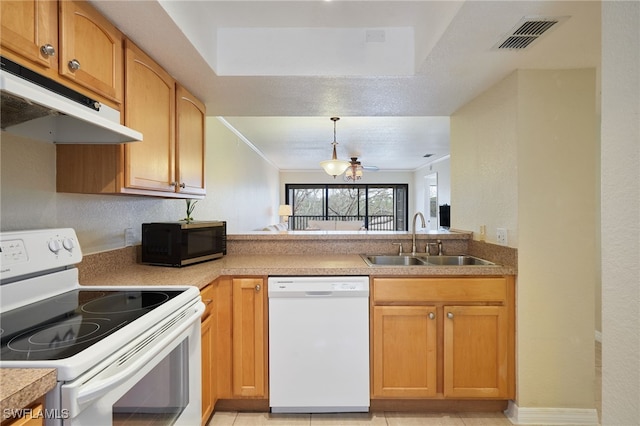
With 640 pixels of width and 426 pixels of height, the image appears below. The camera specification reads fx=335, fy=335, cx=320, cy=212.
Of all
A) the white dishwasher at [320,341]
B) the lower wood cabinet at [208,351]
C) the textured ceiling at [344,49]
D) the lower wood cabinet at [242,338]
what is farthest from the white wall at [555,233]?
the lower wood cabinet at [208,351]

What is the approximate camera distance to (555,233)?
1.96m

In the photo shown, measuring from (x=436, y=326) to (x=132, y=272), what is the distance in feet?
5.76

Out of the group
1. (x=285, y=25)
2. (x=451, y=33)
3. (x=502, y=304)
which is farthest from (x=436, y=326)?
(x=285, y=25)

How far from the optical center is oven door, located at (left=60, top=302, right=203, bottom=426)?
816 millimetres

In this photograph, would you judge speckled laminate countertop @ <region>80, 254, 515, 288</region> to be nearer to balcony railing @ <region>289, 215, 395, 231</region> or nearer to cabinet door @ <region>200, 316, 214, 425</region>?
cabinet door @ <region>200, 316, 214, 425</region>

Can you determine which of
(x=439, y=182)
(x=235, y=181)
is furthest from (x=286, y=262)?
(x=439, y=182)

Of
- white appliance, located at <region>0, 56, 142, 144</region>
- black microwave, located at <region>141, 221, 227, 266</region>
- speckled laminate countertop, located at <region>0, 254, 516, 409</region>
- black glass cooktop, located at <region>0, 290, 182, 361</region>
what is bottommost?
black glass cooktop, located at <region>0, 290, 182, 361</region>

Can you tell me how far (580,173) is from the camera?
1950 millimetres

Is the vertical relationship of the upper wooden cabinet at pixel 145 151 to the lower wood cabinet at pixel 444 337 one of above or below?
above

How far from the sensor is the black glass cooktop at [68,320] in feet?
2.91

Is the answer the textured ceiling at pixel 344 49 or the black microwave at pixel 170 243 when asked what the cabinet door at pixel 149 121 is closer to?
the textured ceiling at pixel 344 49

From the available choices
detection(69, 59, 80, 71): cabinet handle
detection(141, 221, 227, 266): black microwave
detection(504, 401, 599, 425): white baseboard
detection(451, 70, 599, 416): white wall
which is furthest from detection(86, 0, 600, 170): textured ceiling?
detection(504, 401, 599, 425): white baseboard

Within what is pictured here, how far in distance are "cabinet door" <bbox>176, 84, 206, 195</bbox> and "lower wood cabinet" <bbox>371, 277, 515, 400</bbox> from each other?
52.2 inches

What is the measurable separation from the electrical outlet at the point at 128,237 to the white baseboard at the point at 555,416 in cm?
250
